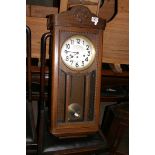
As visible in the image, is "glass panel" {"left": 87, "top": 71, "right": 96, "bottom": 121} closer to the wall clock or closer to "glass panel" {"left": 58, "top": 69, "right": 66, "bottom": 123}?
the wall clock

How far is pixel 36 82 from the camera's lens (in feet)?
5.06

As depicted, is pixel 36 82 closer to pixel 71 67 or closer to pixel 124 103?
pixel 71 67

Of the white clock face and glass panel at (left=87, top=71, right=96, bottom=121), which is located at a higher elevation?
the white clock face

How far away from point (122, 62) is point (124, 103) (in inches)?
12.3

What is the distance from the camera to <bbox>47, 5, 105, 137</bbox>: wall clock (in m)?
1.19

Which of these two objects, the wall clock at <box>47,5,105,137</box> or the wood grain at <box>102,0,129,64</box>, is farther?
the wood grain at <box>102,0,129,64</box>

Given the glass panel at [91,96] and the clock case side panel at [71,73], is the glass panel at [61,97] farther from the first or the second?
the glass panel at [91,96]

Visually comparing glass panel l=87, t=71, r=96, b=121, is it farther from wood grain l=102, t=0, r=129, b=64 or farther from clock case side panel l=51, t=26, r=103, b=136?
wood grain l=102, t=0, r=129, b=64

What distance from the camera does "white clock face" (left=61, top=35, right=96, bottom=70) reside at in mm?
1205

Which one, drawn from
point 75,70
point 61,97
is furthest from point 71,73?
point 61,97

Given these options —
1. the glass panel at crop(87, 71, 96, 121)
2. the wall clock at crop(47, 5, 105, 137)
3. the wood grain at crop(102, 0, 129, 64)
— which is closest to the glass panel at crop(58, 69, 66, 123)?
the wall clock at crop(47, 5, 105, 137)

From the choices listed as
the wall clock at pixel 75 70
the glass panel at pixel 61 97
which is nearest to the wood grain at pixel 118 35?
the wall clock at pixel 75 70

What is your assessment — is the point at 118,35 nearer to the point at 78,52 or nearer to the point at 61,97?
the point at 78,52
